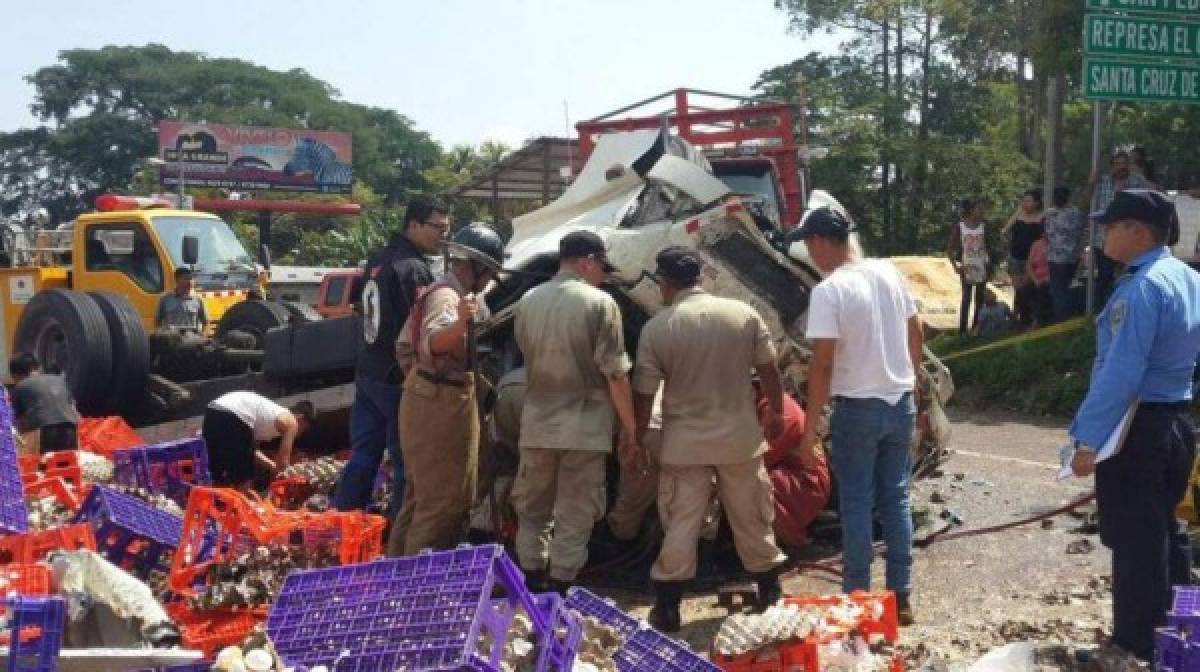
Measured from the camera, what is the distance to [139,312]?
12.2 m

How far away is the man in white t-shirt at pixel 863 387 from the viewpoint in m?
5.29

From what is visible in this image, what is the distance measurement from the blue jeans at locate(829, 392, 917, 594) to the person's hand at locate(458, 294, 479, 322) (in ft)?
5.62

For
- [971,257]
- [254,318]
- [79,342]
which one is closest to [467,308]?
[79,342]

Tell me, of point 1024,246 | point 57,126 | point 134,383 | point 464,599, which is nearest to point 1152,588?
point 464,599

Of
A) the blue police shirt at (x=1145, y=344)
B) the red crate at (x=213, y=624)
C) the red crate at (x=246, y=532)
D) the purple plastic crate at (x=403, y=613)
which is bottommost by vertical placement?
the red crate at (x=213, y=624)

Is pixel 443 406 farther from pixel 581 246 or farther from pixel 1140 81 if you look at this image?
pixel 1140 81

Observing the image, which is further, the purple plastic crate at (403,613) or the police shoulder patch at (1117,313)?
the police shoulder patch at (1117,313)

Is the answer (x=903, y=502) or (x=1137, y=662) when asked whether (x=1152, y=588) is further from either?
(x=903, y=502)

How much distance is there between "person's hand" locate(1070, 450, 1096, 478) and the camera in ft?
14.4

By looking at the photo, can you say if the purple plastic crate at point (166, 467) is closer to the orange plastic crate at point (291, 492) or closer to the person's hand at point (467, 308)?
the orange plastic crate at point (291, 492)

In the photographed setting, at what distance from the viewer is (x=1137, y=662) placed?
4.15 m

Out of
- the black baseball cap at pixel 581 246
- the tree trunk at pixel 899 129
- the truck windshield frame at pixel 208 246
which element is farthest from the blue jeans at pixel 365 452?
the tree trunk at pixel 899 129

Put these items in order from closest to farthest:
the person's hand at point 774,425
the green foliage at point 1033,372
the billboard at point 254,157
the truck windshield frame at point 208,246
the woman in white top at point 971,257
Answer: the person's hand at point 774,425 → the green foliage at point 1033,372 → the truck windshield frame at point 208,246 → the woman in white top at point 971,257 → the billboard at point 254,157

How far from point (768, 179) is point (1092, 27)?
2991 millimetres
